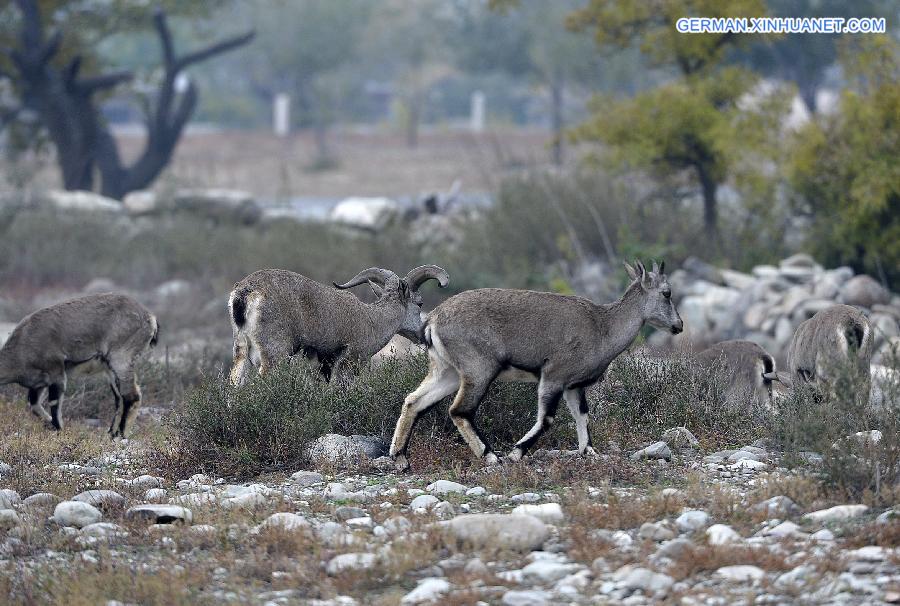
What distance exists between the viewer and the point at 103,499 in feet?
29.2

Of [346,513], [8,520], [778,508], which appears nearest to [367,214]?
[346,513]

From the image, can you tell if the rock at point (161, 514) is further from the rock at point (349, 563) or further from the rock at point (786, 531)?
the rock at point (786, 531)

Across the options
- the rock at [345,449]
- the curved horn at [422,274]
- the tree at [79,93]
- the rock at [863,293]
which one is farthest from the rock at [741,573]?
the tree at [79,93]

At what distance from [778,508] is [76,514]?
4562 millimetres

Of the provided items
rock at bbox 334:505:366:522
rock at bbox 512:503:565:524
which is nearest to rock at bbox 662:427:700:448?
rock at bbox 512:503:565:524

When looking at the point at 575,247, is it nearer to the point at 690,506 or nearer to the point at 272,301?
the point at 272,301

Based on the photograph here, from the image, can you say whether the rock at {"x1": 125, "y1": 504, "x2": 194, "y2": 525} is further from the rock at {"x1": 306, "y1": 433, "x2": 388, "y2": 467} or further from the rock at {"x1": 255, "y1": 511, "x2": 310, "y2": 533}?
the rock at {"x1": 306, "y1": 433, "x2": 388, "y2": 467}

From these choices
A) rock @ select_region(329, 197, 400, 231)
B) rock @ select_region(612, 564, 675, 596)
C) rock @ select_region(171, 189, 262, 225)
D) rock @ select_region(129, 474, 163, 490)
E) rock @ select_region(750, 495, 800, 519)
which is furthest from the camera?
rock @ select_region(171, 189, 262, 225)

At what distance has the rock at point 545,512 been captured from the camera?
8289 millimetres

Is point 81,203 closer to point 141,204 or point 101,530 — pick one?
point 141,204

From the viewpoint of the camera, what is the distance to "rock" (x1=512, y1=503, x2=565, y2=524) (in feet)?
27.2

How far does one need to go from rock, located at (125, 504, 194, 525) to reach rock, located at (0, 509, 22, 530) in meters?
0.71

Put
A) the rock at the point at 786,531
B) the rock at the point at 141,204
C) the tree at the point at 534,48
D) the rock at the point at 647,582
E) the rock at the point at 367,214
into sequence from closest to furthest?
the rock at the point at 647,582 → the rock at the point at 786,531 → the rock at the point at 367,214 → the rock at the point at 141,204 → the tree at the point at 534,48

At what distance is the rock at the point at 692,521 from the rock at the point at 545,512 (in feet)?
2.45
